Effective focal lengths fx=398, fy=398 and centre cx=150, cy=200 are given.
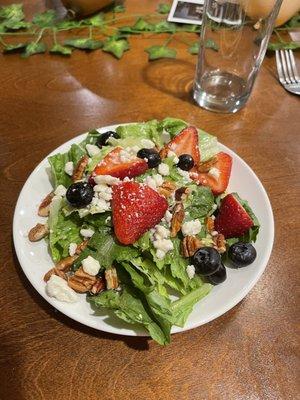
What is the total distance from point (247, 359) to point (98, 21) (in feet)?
4.77

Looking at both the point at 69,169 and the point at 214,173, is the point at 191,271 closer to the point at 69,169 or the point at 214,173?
the point at 214,173

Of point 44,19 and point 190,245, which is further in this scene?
point 44,19

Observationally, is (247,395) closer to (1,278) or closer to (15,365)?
(15,365)

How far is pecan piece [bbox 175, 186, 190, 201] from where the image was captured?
0.92 m

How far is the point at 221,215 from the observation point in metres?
0.93

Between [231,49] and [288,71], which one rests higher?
[231,49]

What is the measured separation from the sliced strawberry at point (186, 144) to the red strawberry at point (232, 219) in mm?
165

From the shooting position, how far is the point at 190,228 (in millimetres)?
870

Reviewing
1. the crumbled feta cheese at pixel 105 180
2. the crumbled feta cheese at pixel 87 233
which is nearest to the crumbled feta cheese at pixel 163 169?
the crumbled feta cheese at pixel 105 180

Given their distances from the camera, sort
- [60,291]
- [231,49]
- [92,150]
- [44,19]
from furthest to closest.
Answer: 1. [44,19]
2. [231,49]
3. [92,150]
4. [60,291]

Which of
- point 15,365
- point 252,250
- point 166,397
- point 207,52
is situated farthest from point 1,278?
point 207,52

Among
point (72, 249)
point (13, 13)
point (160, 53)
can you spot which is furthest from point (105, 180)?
→ point (13, 13)

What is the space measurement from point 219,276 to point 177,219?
153 mm

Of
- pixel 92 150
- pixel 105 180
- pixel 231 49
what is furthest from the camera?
pixel 231 49
